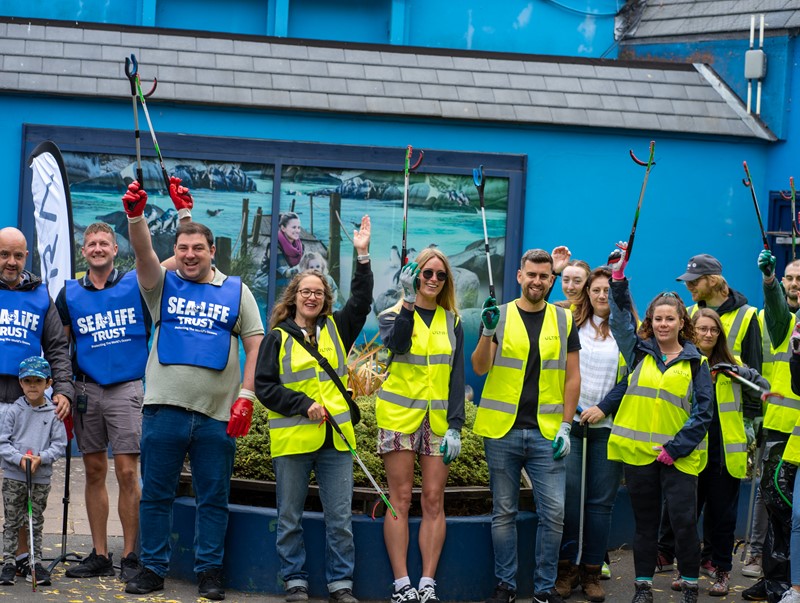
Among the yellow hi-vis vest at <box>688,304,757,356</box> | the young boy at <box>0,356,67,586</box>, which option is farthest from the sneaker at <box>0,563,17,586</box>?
the yellow hi-vis vest at <box>688,304,757,356</box>

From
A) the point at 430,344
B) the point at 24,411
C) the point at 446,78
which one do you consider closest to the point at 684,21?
the point at 446,78

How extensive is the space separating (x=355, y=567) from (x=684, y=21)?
8086mm

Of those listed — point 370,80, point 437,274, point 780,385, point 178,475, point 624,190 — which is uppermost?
point 370,80

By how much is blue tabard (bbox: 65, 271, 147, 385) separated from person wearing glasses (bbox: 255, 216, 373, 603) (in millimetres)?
869

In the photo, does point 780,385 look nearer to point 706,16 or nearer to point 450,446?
point 450,446

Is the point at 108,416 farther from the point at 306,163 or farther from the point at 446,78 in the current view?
the point at 446,78

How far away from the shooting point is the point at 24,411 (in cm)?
705

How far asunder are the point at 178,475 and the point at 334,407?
3.12ft

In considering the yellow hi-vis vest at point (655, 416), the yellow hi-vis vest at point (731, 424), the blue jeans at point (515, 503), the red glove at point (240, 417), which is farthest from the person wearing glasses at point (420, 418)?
the yellow hi-vis vest at point (731, 424)

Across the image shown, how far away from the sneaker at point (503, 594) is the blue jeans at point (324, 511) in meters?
0.77

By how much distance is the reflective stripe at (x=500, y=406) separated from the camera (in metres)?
6.99

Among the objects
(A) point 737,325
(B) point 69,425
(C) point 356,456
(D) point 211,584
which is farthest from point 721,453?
(B) point 69,425

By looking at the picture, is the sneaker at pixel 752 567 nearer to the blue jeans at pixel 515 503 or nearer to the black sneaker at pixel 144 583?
the blue jeans at pixel 515 503

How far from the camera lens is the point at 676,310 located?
7.19m
